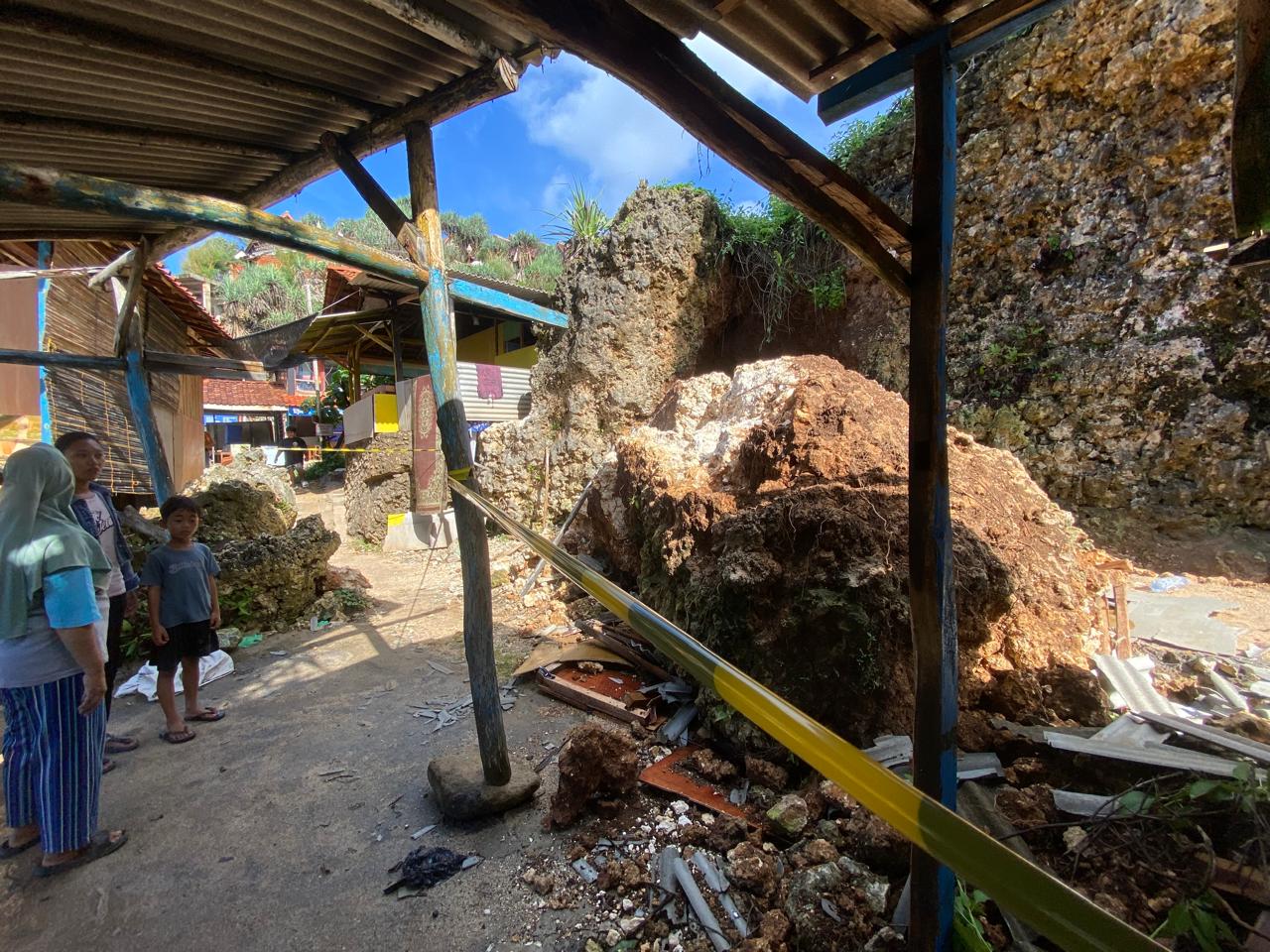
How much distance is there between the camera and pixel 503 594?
22.6 feet

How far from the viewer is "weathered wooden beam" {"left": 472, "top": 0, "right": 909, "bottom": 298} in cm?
135

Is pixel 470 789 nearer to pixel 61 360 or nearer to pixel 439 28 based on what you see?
pixel 439 28

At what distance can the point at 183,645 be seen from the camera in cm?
372

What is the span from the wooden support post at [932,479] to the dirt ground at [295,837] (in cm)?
142

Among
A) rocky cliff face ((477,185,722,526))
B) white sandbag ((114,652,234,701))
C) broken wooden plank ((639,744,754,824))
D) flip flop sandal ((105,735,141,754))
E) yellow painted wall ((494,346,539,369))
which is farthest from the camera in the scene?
yellow painted wall ((494,346,539,369))

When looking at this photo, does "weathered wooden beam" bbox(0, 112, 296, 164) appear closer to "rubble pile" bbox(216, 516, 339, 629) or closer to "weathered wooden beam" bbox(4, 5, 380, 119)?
"weathered wooden beam" bbox(4, 5, 380, 119)

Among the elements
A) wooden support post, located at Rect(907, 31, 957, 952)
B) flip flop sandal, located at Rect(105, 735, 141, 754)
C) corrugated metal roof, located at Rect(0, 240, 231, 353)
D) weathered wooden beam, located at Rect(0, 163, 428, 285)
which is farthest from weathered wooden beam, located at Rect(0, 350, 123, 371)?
wooden support post, located at Rect(907, 31, 957, 952)

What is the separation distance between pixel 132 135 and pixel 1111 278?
Result: 26.8 ft

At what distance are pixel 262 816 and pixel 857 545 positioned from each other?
140 inches

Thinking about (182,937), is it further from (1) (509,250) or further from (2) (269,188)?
(1) (509,250)

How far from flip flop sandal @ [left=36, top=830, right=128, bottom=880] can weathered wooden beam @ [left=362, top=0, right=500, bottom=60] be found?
12.8 ft

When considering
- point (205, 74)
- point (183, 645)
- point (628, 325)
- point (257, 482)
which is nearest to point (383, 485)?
point (257, 482)

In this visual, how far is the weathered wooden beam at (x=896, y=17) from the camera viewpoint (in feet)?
4.60

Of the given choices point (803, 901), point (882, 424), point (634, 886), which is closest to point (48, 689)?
point (634, 886)
